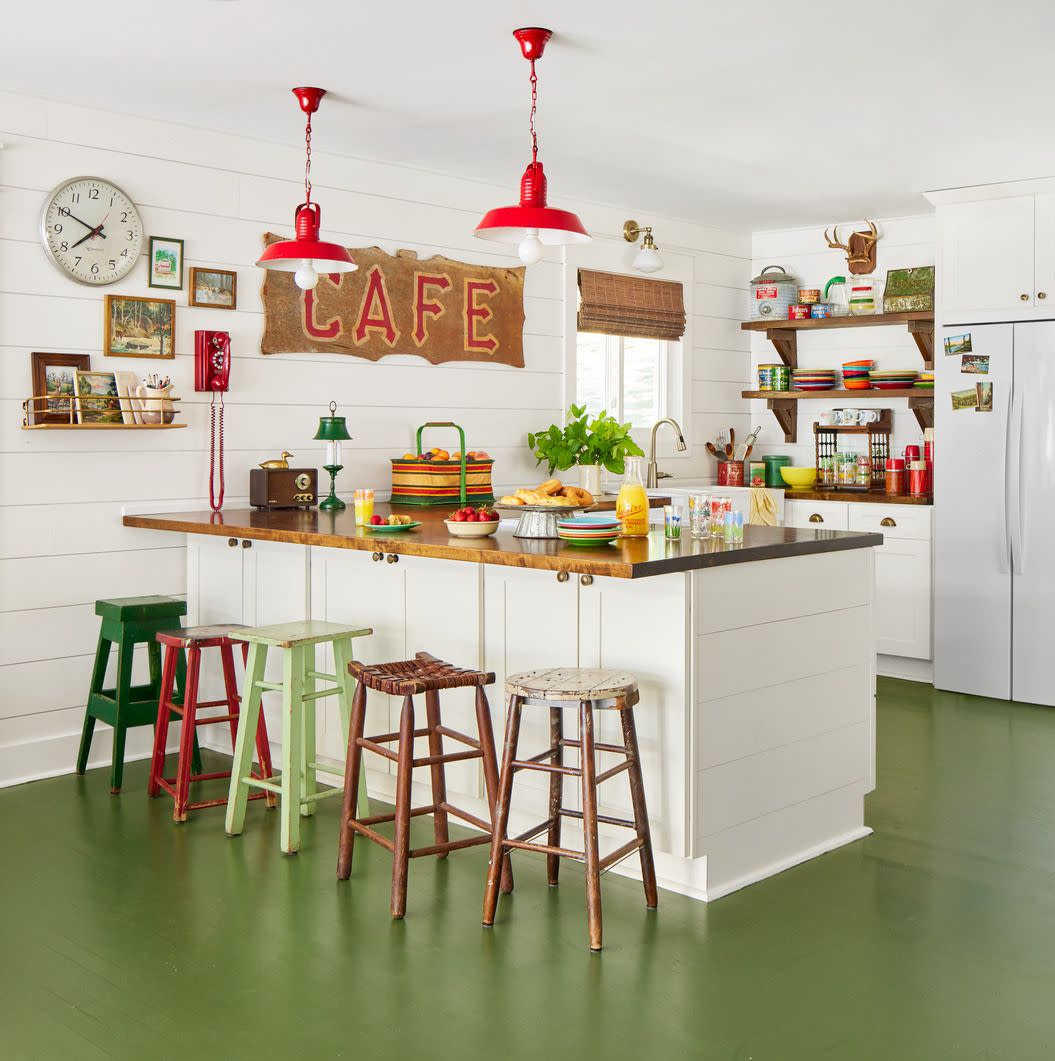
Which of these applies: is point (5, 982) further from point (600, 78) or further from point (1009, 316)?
point (1009, 316)

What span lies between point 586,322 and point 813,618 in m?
3.09

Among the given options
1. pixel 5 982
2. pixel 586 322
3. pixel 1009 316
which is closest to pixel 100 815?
pixel 5 982

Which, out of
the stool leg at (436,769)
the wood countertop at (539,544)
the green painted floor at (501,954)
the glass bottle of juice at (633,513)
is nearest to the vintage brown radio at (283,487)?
the wood countertop at (539,544)

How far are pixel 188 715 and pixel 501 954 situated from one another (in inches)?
59.7

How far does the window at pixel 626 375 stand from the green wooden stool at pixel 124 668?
2.70m

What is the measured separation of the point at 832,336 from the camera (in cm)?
684

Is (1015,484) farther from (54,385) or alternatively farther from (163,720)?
(54,385)

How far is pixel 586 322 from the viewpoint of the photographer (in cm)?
623

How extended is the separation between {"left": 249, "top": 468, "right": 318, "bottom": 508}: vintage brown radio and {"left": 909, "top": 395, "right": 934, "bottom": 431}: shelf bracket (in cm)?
331

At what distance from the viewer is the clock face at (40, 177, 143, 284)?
4.33 meters

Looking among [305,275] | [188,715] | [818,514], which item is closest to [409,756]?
[188,715]

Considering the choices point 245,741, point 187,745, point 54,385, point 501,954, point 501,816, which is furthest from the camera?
point 54,385

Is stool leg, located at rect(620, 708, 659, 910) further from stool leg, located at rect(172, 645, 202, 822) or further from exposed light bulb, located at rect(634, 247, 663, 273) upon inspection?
exposed light bulb, located at rect(634, 247, 663, 273)

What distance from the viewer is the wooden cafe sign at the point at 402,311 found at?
5043 mm
